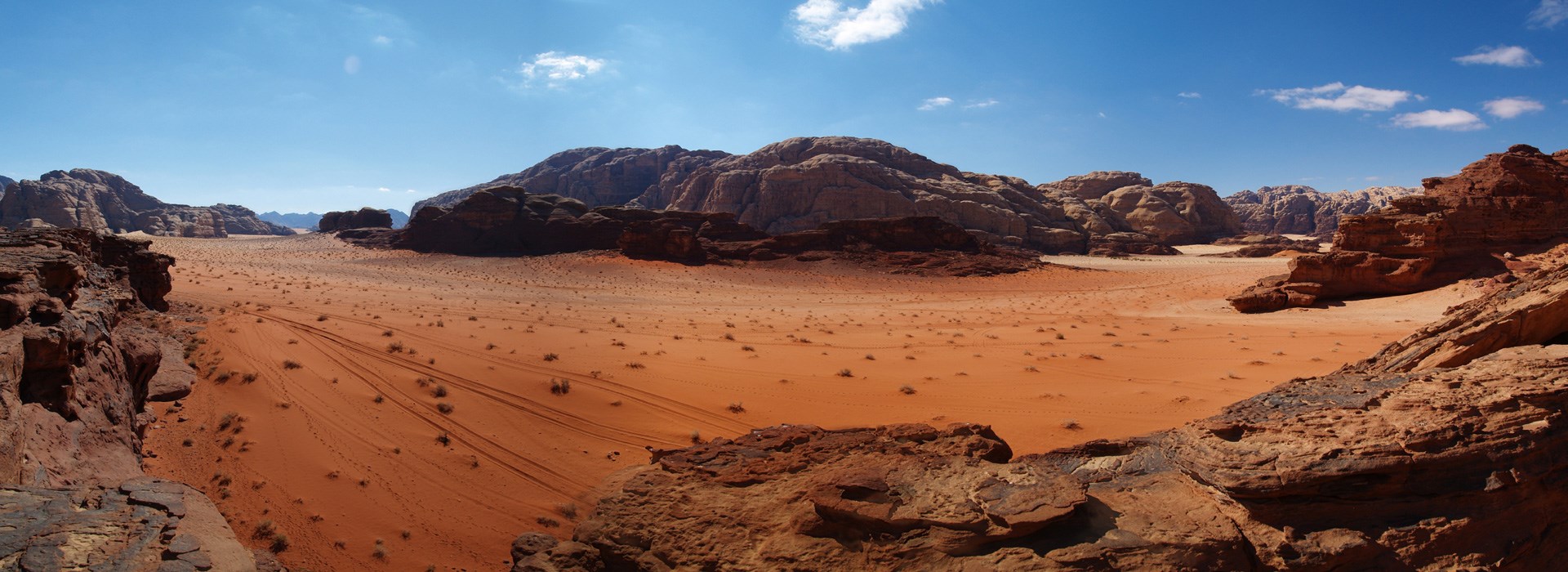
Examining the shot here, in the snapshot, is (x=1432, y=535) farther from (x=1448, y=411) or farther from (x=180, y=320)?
(x=180, y=320)

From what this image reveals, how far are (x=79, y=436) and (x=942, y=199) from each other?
71198 mm

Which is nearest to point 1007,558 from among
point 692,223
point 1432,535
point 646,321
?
point 1432,535

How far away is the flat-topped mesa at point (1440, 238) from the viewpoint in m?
20.5

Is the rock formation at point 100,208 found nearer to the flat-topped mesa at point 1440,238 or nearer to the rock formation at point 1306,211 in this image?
the flat-topped mesa at point 1440,238

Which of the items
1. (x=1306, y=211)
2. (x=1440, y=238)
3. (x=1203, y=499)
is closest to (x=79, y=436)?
(x=1203, y=499)

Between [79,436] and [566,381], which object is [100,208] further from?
[79,436]

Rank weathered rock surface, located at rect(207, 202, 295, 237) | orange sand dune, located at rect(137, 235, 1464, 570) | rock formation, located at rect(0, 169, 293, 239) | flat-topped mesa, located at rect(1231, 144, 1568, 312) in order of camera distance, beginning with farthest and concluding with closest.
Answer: weathered rock surface, located at rect(207, 202, 295, 237), rock formation, located at rect(0, 169, 293, 239), flat-topped mesa, located at rect(1231, 144, 1568, 312), orange sand dune, located at rect(137, 235, 1464, 570)

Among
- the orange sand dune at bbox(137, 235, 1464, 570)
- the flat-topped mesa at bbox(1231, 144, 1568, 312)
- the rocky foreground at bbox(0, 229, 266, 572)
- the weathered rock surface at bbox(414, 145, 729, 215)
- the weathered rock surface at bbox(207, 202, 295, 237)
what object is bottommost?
the orange sand dune at bbox(137, 235, 1464, 570)

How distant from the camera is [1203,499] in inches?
163

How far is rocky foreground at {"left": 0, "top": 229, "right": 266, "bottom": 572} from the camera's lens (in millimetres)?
3584

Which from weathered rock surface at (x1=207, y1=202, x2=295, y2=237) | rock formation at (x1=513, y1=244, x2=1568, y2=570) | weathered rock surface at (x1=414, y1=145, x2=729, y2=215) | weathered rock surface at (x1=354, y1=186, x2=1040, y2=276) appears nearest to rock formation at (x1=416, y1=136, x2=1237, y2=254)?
weathered rock surface at (x1=414, y1=145, x2=729, y2=215)

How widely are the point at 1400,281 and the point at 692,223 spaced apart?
40.4m

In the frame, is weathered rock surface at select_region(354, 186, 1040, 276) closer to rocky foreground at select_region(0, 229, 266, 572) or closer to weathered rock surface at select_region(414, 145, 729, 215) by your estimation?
rocky foreground at select_region(0, 229, 266, 572)

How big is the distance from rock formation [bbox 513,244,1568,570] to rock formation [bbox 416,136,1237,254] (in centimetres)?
5486
